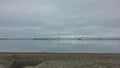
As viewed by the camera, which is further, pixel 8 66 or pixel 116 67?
pixel 8 66

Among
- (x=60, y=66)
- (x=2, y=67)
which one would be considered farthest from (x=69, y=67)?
(x=2, y=67)

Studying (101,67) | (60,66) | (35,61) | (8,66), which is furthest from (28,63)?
(101,67)

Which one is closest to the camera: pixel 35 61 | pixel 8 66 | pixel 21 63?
pixel 8 66

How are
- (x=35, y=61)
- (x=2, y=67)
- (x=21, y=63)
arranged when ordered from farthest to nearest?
(x=35, y=61), (x=21, y=63), (x=2, y=67)

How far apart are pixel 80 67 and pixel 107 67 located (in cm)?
282

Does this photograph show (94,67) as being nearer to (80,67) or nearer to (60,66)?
(80,67)

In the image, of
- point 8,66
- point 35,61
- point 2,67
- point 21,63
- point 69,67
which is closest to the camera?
point 69,67

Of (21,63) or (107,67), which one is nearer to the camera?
(107,67)

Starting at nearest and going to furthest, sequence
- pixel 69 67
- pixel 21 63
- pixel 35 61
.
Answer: pixel 69 67 < pixel 21 63 < pixel 35 61

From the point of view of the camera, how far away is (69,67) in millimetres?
20891

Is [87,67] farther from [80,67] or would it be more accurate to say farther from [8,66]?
[8,66]

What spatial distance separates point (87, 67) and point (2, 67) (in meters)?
9.31

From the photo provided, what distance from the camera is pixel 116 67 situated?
69.4 ft

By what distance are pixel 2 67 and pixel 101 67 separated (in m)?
10.7
